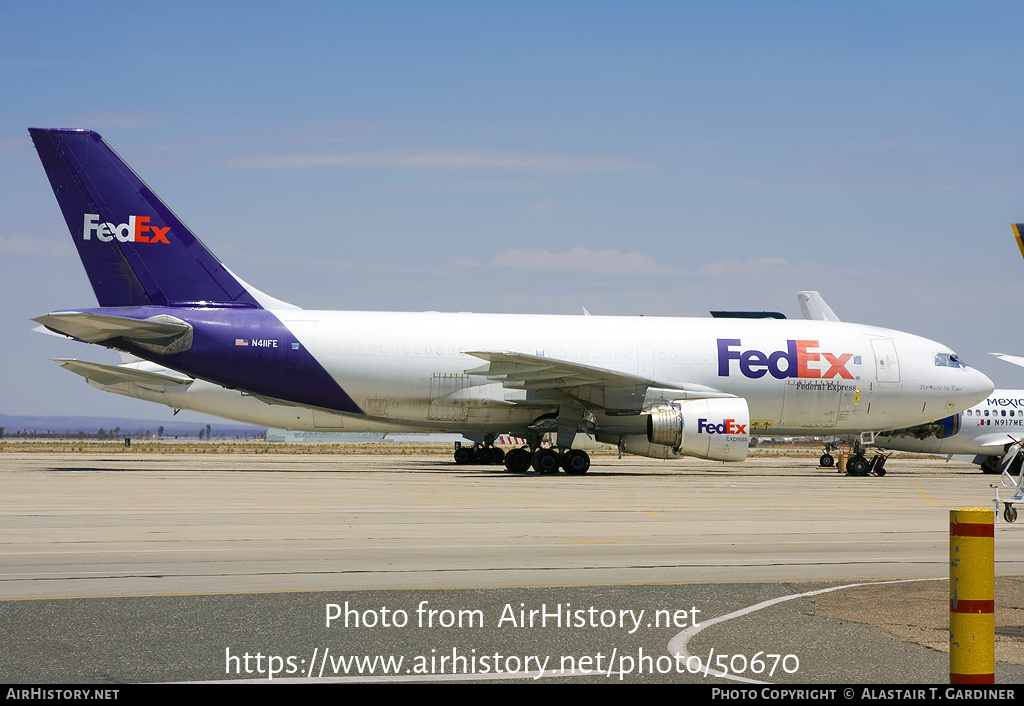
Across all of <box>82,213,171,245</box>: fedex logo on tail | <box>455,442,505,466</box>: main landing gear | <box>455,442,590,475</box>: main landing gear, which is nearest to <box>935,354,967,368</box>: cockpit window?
<box>455,442,590,475</box>: main landing gear

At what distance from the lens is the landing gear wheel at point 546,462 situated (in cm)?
2908

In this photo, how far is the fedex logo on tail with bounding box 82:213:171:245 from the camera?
2839 centimetres

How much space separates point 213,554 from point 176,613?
141 inches

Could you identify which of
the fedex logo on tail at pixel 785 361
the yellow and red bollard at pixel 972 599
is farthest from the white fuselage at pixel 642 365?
the yellow and red bollard at pixel 972 599

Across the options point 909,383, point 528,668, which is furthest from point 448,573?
point 909,383

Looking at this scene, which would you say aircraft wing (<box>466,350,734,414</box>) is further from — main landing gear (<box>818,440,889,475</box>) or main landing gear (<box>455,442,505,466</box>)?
main landing gear (<box>455,442,505,466</box>)

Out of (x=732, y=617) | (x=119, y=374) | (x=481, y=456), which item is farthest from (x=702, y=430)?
(x=119, y=374)

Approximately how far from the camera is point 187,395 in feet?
127

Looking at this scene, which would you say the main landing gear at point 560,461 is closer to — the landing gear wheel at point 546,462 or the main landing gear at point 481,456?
the landing gear wheel at point 546,462

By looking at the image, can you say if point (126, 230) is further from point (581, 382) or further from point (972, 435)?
point (972, 435)

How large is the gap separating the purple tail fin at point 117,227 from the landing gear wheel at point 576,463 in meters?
10.9

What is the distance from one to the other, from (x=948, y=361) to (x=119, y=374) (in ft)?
95.8

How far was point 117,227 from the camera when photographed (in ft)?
93.5
